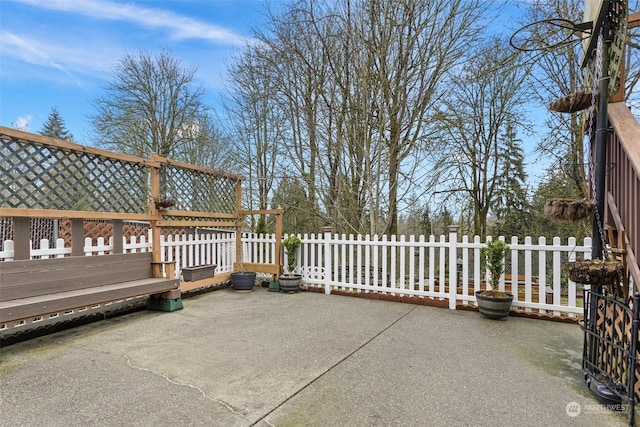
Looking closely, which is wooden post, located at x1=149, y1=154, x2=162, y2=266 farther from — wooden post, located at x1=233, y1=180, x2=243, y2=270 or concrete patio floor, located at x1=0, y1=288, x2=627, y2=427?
wooden post, located at x1=233, y1=180, x2=243, y2=270

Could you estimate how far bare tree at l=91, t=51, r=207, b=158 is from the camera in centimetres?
1227

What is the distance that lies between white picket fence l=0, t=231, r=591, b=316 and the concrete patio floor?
597mm

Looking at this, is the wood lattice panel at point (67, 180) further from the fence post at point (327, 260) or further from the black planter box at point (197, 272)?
the fence post at point (327, 260)

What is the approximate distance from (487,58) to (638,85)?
2960mm

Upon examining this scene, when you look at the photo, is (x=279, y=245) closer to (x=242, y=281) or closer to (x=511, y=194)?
(x=242, y=281)

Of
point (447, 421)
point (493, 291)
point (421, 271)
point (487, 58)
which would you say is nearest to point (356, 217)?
point (421, 271)

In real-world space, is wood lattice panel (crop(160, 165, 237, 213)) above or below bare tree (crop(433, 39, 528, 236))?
below

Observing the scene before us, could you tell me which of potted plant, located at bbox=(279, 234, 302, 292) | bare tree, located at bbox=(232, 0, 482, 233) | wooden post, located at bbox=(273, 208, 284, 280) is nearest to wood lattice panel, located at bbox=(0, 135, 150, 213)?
wooden post, located at bbox=(273, 208, 284, 280)

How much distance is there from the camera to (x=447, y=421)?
194 centimetres

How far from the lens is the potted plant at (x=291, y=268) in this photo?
233 inches

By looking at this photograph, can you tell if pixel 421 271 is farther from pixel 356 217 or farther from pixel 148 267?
pixel 148 267

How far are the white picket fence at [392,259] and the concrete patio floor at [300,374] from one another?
1.96 ft

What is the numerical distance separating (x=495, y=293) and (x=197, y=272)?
4479 mm

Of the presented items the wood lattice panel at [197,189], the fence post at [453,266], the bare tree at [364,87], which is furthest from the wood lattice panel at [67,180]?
the fence post at [453,266]
